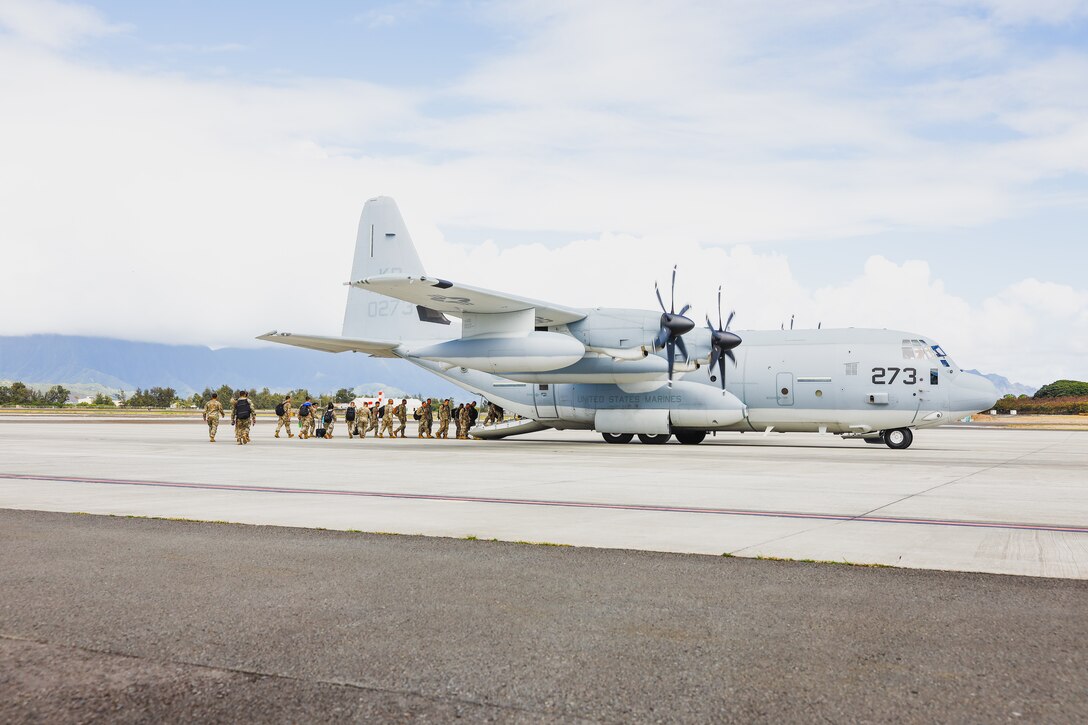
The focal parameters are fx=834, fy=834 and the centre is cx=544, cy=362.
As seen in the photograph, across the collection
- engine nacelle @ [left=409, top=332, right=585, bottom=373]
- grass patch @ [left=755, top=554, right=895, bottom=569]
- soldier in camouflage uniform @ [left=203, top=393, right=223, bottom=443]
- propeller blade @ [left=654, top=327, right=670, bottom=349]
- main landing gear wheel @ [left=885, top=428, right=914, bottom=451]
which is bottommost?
grass patch @ [left=755, top=554, right=895, bottom=569]

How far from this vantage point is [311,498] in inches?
506

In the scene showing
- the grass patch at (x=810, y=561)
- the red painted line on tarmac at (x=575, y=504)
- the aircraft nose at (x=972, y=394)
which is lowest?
the grass patch at (x=810, y=561)

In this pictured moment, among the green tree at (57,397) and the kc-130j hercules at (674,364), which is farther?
the green tree at (57,397)

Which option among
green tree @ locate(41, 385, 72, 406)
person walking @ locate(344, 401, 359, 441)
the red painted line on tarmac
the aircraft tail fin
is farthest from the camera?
green tree @ locate(41, 385, 72, 406)

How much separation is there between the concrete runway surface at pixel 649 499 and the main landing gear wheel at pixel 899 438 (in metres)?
5.20

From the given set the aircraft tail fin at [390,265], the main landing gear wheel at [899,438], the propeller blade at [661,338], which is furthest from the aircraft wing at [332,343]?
Answer: the main landing gear wheel at [899,438]

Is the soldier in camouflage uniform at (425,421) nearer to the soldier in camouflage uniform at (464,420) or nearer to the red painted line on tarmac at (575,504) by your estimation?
the soldier in camouflage uniform at (464,420)

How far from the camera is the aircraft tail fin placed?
104ft

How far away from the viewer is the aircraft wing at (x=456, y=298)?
24.2 m

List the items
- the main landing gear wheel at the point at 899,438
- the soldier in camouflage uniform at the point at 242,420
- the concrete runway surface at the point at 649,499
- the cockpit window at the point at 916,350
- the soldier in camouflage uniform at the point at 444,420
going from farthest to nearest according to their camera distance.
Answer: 1. the soldier in camouflage uniform at the point at 444,420
2. the soldier in camouflage uniform at the point at 242,420
3. the main landing gear wheel at the point at 899,438
4. the cockpit window at the point at 916,350
5. the concrete runway surface at the point at 649,499

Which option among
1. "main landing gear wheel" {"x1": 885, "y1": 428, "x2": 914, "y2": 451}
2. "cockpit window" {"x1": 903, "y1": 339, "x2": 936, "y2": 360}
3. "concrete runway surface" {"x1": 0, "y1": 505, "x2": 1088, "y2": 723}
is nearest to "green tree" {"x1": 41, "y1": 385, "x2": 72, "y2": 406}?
"main landing gear wheel" {"x1": 885, "y1": 428, "x2": 914, "y2": 451}

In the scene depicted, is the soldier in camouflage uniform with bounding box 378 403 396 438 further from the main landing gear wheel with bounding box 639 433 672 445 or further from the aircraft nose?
the aircraft nose

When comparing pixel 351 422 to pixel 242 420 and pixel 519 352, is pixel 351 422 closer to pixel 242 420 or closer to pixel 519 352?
pixel 242 420

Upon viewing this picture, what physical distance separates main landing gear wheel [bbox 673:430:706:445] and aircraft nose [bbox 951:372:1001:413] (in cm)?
886
